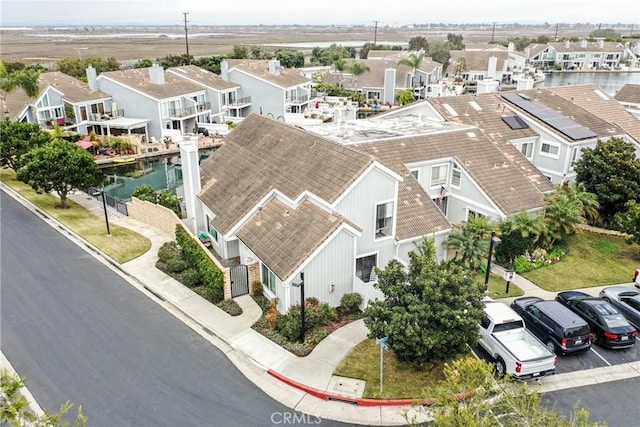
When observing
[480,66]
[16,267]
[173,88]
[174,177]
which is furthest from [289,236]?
[480,66]

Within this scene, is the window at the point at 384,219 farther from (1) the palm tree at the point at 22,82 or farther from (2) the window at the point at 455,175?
(1) the palm tree at the point at 22,82

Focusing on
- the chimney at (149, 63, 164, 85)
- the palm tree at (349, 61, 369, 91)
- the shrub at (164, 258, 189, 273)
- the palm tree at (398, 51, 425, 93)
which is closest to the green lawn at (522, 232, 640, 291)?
the shrub at (164, 258, 189, 273)

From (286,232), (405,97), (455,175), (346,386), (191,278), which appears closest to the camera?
(346,386)

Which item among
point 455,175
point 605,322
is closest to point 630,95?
point 455,175

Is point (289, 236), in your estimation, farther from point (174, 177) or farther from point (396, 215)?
point (174, 177)

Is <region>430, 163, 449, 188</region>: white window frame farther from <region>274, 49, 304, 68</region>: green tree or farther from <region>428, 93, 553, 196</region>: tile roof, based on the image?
<region>274, 49, 304, 68</region>: green tree

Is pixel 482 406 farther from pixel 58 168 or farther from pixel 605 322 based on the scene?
pixel 58 168
